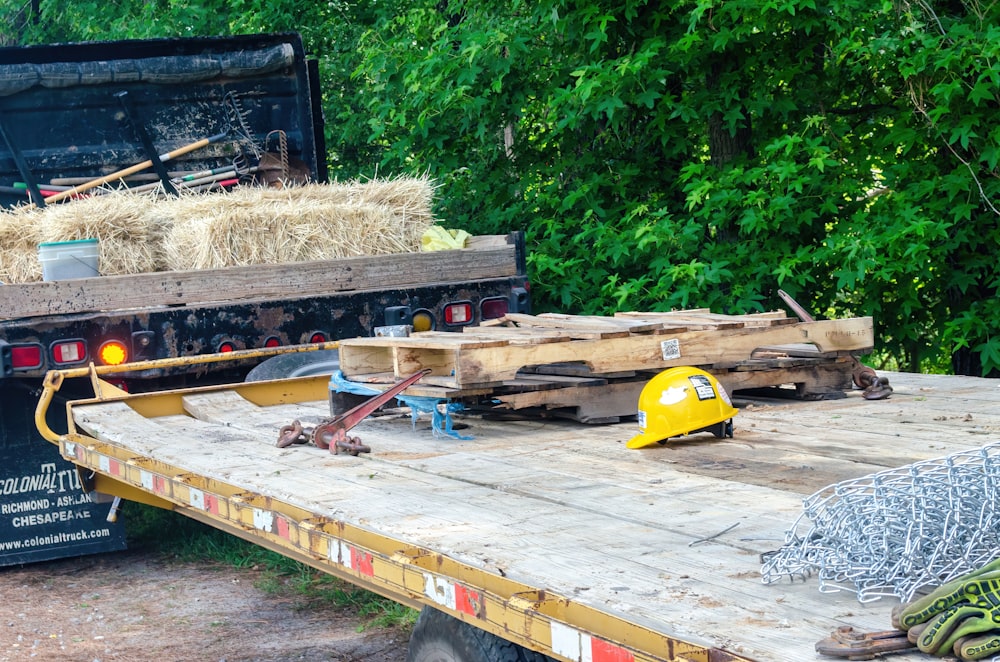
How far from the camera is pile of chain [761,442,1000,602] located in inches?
90.8

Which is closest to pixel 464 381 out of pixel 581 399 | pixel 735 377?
pixel 581 399

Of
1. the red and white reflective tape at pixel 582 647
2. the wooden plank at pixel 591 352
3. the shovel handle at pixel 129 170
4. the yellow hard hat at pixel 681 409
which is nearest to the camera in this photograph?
the red and white reflective tape at pixel 582 647

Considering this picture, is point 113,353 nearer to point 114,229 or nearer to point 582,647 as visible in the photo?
point 114,229

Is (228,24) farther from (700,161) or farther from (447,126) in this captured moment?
(700,161)

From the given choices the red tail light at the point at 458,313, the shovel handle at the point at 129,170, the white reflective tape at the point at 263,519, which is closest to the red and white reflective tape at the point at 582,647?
the white reflective tape at the point at 263,519

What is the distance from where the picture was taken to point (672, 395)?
4.18m

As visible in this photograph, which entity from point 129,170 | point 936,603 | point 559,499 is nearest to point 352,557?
point 559,499

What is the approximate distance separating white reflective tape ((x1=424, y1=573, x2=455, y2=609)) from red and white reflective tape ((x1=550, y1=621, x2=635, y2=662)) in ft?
1.24

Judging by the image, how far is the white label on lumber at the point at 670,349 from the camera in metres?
4.71

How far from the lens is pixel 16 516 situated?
6434 mm

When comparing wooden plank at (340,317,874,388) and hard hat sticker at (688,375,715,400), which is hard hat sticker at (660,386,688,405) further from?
wooden plank at (340,317,874,388)

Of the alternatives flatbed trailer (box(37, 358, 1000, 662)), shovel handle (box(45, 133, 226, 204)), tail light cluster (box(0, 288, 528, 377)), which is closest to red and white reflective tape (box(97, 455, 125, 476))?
flatbed trailer (box(37, 358, 1000, 662))

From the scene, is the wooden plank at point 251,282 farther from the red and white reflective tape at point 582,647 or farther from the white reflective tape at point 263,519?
the red and white reflective tape at point 582,647

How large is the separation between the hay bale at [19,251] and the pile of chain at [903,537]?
17.3ft
